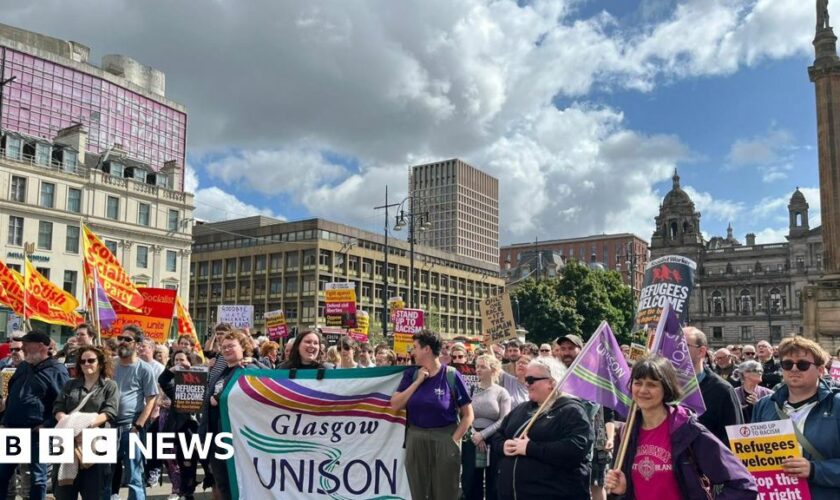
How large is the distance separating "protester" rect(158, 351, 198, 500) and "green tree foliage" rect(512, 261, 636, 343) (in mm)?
52838

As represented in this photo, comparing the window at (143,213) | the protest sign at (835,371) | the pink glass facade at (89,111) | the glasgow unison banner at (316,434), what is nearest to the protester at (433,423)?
the glasgow unison banner at (316,434)

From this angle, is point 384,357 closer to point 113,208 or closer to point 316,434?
point 316,434

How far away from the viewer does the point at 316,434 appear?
24.4ft

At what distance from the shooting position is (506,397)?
8.54 m

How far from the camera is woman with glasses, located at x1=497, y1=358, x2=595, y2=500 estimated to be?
524 centimetres

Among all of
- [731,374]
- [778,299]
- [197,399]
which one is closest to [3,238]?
[197,399]

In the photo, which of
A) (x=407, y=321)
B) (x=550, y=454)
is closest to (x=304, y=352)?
(x=550, y=454)

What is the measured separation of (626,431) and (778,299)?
349 feet

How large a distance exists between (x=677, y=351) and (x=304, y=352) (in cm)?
394

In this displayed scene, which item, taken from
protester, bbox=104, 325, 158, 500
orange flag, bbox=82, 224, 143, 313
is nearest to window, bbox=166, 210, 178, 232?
orange flag, bbox=82, 224, 143, 313

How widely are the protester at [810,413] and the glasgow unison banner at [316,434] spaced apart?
143 inches

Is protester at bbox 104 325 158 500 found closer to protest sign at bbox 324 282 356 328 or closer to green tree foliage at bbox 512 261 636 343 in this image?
protest sign at bbox 324 282 356 328

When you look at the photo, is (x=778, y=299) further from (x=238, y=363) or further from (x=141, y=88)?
(x=238, y=363)

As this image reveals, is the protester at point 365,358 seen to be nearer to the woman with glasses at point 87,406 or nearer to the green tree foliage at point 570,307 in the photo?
the woman with glasses at point 87,406
